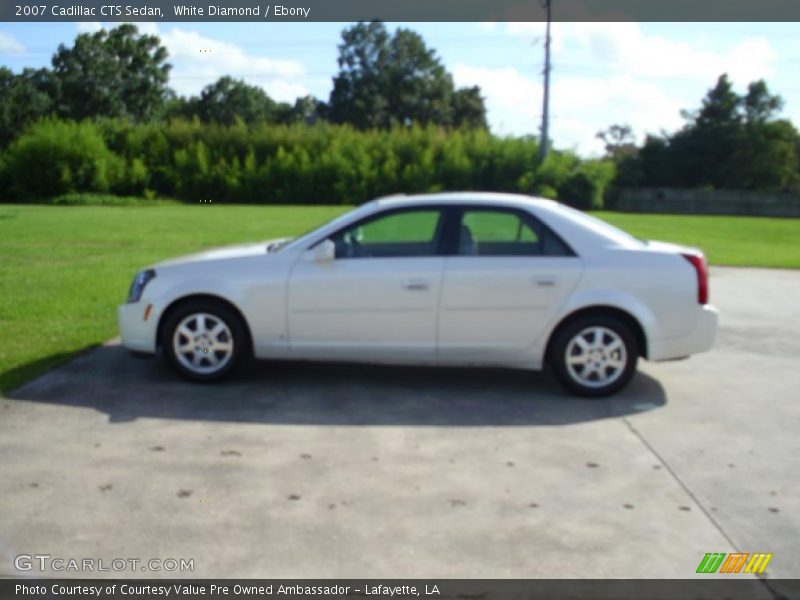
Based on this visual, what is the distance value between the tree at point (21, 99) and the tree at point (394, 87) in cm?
2951

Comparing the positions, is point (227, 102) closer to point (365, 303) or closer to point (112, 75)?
point (112, 75)

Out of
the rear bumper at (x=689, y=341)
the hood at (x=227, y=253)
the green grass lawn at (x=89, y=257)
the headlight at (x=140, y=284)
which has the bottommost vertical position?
the green grass lawn at (x=89, y=257)

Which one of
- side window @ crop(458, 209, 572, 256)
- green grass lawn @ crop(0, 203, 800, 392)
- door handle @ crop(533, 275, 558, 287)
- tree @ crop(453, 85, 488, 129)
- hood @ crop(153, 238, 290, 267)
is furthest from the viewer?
tree @ crop(453, 85, 488, 129)

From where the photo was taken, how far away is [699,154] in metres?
64.1

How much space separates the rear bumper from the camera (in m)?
6.59

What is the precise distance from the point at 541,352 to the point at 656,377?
149 cm

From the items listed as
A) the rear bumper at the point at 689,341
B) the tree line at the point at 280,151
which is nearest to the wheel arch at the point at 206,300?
the rear bumper at the point at 689,341

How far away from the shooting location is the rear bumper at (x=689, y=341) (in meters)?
6.59

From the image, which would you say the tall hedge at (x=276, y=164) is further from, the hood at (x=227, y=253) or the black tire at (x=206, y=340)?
the black tire at (x=206, y=340)

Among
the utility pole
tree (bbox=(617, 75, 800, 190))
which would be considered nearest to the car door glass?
the utility pole

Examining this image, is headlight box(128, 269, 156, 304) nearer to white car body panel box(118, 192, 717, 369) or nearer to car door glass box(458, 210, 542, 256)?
white car body panel box(118, 192, 717, 369)

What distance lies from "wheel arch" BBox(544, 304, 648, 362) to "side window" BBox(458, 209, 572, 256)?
1.56 ft
